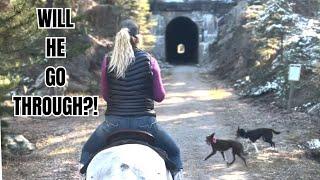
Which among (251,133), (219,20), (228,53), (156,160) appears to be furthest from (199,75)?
(156,160)

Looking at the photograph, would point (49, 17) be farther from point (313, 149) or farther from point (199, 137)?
point (313, 149)

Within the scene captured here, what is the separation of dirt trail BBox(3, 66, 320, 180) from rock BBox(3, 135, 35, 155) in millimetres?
225

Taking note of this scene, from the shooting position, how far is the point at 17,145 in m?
11.4

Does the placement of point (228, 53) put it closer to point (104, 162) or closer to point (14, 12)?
point (14, 12)

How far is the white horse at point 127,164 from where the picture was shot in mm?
4008

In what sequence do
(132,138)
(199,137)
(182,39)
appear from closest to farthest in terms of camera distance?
(132,138) < (199,137) < (182,39)

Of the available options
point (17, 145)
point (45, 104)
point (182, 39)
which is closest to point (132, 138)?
point (45, 104)

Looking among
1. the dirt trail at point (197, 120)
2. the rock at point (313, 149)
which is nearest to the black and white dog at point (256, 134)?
the dirt trail at point (197, 120)

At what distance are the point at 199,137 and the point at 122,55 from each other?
805 cm

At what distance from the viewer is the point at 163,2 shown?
3603 centimetres

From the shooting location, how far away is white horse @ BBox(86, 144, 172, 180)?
4.01m

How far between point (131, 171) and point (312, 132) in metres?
9.64

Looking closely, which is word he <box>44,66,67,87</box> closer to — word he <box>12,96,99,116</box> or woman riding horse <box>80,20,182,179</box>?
word he <box>12,96,99,116</box>

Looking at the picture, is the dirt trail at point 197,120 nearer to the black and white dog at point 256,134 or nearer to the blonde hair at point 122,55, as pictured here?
the black and white dog at point 256,134
